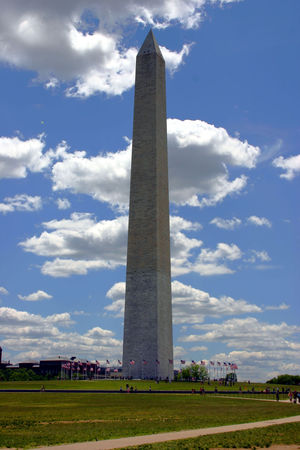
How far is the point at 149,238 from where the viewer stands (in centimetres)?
7569

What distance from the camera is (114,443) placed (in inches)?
639

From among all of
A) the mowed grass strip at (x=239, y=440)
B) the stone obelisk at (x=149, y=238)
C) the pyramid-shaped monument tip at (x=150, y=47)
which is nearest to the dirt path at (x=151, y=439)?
the mowed grass strip at (x=239, y=440)

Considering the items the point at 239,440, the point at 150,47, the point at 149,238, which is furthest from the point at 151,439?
the point at 150,47

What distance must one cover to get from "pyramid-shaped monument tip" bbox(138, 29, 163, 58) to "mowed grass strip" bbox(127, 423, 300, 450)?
237 feet

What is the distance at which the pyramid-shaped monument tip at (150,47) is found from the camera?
83312mm

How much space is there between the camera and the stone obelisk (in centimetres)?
7319

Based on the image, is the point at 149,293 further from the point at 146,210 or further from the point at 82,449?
the point at 82,449

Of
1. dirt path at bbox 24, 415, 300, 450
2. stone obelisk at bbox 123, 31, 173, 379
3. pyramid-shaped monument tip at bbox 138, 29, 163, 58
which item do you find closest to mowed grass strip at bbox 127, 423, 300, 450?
dirt path at bbox 24, 415, 300, 450

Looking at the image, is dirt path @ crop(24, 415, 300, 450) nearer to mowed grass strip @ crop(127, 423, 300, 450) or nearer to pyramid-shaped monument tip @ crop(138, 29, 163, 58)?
mowed grass strip @ crop(127, 423, 300, 450)

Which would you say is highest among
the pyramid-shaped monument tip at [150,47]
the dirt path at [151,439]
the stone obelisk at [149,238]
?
the pyramid-shaped monument tip at [150,47]

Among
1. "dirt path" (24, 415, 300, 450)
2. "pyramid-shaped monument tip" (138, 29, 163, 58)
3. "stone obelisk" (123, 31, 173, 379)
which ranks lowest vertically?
"dirt path" (24, 415, 300, 450)

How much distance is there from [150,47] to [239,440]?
75767 mm

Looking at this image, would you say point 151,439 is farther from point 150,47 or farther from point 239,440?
point 150,47

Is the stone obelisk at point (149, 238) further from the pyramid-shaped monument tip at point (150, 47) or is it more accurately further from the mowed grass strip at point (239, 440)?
the mowed grass strip at point (239, 440)
